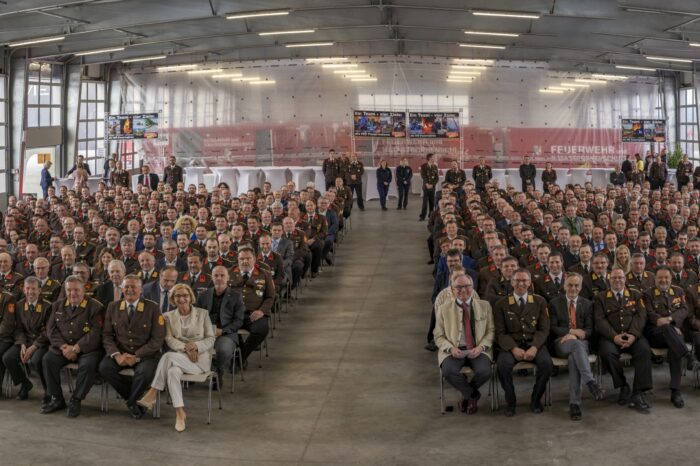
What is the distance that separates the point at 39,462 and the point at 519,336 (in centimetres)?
399

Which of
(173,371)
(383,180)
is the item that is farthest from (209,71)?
(173,371)

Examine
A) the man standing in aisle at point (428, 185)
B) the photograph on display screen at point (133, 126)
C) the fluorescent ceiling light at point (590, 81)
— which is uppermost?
the fluorescent ceiling light at point (590, 81)

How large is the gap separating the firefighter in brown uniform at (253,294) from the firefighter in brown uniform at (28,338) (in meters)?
1.86

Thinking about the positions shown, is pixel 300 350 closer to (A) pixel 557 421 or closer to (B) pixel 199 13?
(A) pixel 557 421

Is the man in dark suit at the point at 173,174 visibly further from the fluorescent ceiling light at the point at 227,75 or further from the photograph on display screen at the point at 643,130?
the photograph on display screen at the point at 643,130

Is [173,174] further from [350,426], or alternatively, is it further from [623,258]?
[350,426]

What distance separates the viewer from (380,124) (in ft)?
73.7

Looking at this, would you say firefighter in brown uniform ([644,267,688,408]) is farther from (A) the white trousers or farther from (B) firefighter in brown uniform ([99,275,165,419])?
(B) firefighter in brown uniform ([99,275,165,419])

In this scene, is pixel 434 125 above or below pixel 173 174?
above

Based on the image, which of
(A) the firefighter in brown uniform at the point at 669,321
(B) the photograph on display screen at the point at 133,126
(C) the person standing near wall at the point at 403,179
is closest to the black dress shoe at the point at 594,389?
(A) the firefighter in brown uniform at the point at 669,321

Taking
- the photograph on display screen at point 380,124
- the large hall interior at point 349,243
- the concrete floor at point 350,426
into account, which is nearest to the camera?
the concrete floor at point 350,426

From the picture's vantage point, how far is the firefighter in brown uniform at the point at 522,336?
738cm

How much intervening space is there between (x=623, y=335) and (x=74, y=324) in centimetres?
481

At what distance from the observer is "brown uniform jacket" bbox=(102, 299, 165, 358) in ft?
24.5
